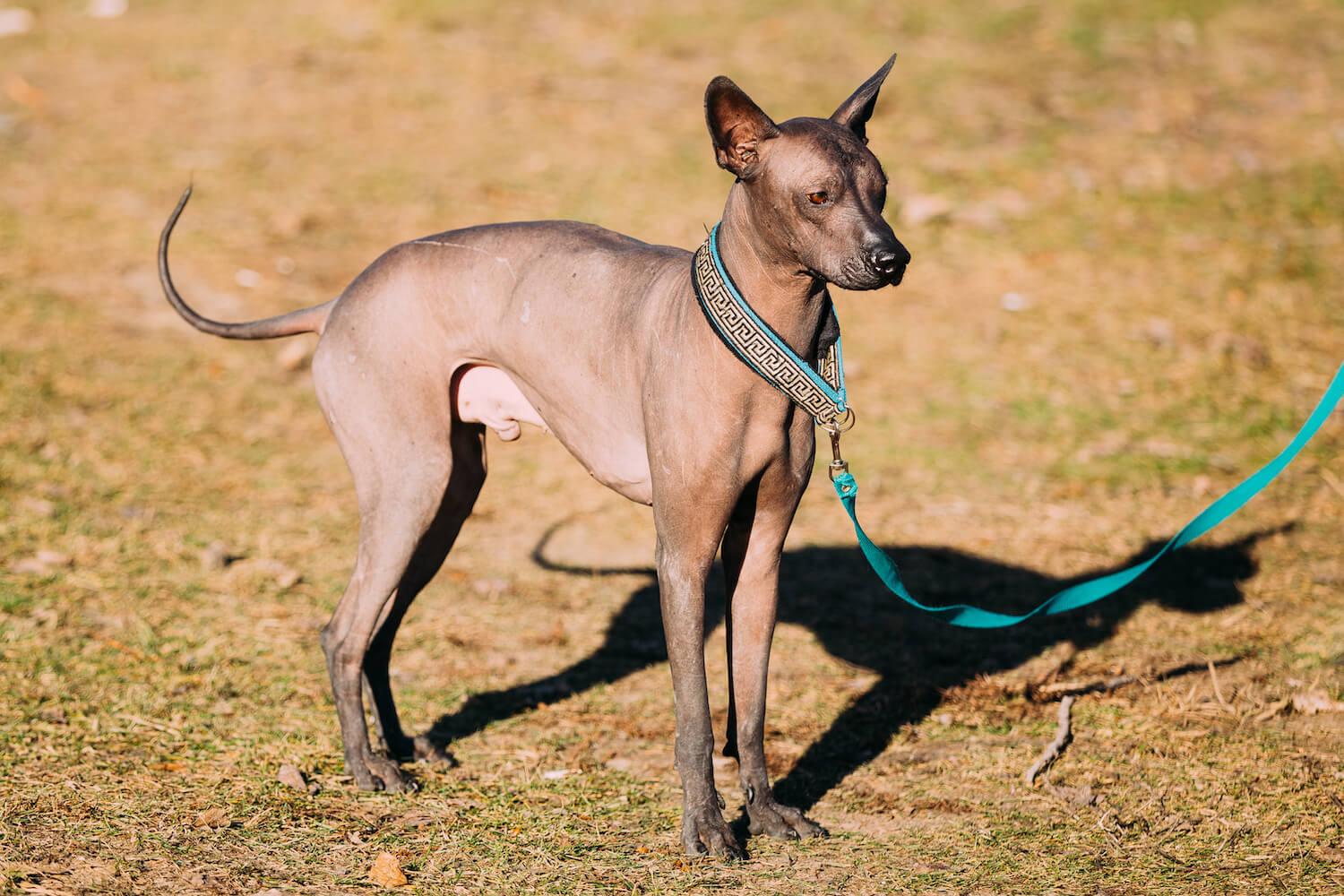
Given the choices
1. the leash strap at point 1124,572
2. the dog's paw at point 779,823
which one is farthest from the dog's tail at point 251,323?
the dog's paw at point 779,823

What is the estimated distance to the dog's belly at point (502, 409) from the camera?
13.6 feet

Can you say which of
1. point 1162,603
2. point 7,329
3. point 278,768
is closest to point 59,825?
point 278,768

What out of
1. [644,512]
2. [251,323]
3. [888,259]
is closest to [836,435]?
[888,259]

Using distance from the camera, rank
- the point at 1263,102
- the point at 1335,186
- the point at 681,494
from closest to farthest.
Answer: the point at 681,494, the point at 1335,186, the point at 1263,102

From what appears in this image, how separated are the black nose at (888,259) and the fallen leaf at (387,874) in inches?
86.5

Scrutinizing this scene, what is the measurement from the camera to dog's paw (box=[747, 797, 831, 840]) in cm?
404

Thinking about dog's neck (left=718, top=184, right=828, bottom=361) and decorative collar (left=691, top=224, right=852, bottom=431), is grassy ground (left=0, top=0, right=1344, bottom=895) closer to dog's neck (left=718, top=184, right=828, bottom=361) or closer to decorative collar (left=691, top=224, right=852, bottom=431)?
decorative collar (left=691, top=224, right=852, bottom=431)

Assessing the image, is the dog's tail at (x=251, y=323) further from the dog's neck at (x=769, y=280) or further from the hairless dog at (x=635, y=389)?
the dog's neck at (x=769, y=280)

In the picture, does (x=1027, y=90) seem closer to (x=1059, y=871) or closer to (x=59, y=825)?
(x=1059, y=871)

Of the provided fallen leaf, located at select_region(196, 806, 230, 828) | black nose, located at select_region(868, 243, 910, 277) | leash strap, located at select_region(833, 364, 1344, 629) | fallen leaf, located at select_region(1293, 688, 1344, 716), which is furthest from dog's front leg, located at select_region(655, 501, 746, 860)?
fallen leaf, located at select_region(1293, 688, 1344, 716)

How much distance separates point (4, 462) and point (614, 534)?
11.2 ft

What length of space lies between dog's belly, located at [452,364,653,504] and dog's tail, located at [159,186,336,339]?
56 cm

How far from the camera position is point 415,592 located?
471 cm

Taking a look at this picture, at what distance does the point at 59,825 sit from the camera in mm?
3922
